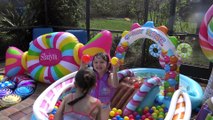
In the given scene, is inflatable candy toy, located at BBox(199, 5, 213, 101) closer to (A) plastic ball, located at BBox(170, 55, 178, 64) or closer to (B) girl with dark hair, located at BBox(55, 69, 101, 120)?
(A) plastic ball, located at BBox(170, 55, 178, 64)

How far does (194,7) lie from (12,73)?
496 centimetres

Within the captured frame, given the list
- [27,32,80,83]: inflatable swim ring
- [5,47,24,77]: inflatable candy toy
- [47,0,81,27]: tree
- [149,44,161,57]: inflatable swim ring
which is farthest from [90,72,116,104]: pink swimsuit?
[47,0,81,27]: tree

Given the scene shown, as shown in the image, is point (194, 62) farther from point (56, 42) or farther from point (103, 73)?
point (103, 73)

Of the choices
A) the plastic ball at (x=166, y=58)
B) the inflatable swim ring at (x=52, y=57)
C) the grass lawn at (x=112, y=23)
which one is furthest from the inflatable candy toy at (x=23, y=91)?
the grass lawn at (x=112, y=23)

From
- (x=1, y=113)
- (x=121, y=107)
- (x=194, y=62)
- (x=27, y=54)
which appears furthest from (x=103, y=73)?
(x=194, y=62)

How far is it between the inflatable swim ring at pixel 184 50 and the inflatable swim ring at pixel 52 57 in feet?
7.04

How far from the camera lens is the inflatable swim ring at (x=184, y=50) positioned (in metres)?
4.29

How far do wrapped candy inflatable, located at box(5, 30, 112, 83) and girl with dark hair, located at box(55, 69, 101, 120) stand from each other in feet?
9.94

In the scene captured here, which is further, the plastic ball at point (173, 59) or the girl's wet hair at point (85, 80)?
the plastic ball at point (173, 59)

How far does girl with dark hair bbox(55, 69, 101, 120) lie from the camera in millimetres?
2031

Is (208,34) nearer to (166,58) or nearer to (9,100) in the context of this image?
(166,58)

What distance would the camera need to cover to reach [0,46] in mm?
7859

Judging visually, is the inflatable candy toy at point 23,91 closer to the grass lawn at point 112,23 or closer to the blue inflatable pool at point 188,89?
the blue inflatable pool at point 188,89

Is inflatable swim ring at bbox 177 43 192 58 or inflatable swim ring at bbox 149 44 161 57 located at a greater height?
inflatable swim ring at bbox 177 43 192 58
